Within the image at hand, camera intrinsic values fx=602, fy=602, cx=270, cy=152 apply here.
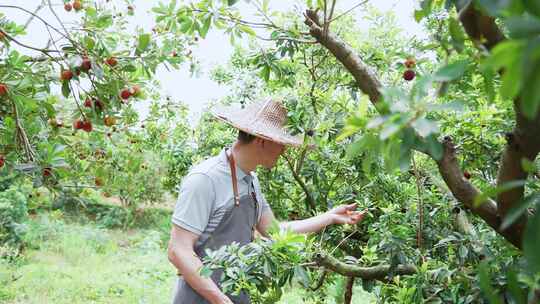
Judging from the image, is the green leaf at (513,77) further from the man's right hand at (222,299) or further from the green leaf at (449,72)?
the man's right hand at (222,299)

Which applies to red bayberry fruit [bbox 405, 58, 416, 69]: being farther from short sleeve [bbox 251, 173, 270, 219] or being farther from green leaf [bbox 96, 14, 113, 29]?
green leaf [bbox 96, 14, 113, 29]

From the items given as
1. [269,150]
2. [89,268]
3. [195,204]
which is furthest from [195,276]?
[89,268]

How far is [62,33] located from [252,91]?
1387 millimetres

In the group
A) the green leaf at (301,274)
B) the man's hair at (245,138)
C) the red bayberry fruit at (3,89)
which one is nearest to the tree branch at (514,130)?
the green leaf at (301,274)

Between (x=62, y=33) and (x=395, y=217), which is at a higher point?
(x=62, y=33)

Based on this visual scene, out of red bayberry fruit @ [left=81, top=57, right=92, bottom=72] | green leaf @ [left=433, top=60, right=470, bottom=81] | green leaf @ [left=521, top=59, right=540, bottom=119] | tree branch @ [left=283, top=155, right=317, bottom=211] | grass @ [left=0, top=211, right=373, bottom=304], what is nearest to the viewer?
green leaf @ [left=521, top=59, right=540, bottom=119]

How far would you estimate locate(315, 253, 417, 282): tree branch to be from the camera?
60.7 inches

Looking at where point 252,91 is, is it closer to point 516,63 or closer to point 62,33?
point 62,33

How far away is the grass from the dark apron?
7.83 feet

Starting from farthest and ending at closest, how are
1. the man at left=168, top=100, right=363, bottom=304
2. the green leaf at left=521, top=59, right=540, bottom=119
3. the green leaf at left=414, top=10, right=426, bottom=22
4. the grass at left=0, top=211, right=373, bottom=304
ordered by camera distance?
1. the grass at left=0, top=211, right=373, bottom=304
2. the man at left=168, top=100, right=363, bottom=304
3. the green leaf at left=414, top=10, right=426, bottom=22
4. the green leaf at left=521, top=59, right=540, bottom=119

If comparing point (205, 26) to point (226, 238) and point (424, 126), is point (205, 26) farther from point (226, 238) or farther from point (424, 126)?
point (424, 126)

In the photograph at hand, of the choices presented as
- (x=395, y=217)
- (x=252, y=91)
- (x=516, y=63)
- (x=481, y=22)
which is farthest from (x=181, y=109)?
(x=516, y=63)

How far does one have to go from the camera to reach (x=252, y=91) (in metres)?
2.96

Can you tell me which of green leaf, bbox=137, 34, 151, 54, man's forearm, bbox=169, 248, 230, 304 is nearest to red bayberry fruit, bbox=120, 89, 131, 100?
green leaf, bbox=137, 34, 151, 54
